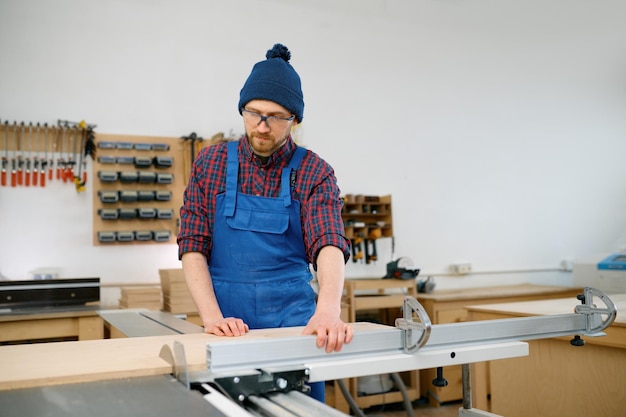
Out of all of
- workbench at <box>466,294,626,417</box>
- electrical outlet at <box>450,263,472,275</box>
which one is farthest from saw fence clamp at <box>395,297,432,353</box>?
electrical outlet at <box>450,263,472,275</box>

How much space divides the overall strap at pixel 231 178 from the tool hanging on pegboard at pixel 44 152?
2258 millimetres

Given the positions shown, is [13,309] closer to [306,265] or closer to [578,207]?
[306,265]

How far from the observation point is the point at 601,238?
5473 millimetres

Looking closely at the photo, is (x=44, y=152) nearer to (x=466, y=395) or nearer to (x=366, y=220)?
(x=366, y=220)

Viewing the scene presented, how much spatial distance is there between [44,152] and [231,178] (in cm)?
242

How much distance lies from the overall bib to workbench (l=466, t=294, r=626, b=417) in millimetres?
1059

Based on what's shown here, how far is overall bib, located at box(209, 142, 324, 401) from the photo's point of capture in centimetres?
173

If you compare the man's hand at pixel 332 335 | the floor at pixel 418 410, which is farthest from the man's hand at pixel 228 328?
the floor at pixel 418 410

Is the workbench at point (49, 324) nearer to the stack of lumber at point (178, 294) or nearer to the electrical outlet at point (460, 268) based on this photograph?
the stack of lumber at point (178, 294)

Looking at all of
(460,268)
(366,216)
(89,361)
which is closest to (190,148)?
(366,216)

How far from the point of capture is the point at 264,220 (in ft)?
5.76

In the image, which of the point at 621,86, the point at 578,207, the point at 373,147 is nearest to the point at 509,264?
the point at 578,207

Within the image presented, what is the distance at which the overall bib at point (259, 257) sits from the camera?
1.73 metres

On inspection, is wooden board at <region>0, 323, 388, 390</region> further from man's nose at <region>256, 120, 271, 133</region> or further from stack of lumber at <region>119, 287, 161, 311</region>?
stack of lumber at <region>119, 287, 161, 311</region>
